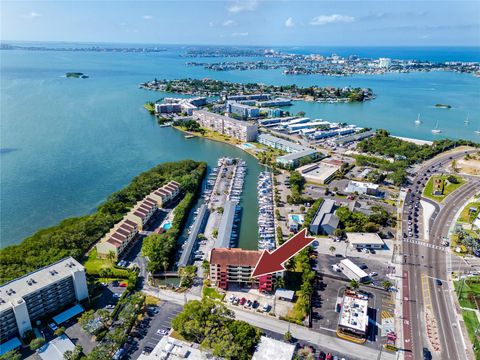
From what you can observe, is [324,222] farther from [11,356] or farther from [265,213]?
[11,356]

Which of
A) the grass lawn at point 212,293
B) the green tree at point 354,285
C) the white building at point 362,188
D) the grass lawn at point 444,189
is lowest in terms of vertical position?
the grass lawn at point 212,293

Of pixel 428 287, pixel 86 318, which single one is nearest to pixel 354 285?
pixel 428 287

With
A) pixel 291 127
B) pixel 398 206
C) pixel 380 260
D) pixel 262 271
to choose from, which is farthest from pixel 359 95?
pixel 262 271

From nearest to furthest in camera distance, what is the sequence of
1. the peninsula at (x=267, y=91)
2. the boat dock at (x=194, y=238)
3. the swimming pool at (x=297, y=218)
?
the boat dock at (x=194, y=238) → the swimming pool at (x=297, y=218) → the peninsula at (x=267, y=91)

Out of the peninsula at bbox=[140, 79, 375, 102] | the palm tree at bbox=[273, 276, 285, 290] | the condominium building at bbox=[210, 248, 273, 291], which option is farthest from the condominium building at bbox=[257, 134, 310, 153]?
the peninsula at bbox=[140, 79, 375, 102]

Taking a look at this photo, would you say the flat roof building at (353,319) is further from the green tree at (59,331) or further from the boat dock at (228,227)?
the green tree at (59,331)

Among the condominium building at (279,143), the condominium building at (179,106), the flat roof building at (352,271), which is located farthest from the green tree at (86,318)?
the condominium building at (179,106)

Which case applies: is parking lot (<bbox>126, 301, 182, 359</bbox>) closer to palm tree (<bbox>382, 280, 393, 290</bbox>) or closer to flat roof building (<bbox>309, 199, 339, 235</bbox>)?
palm tree (<bbox>382, 280, 393, 290</bbox>)
